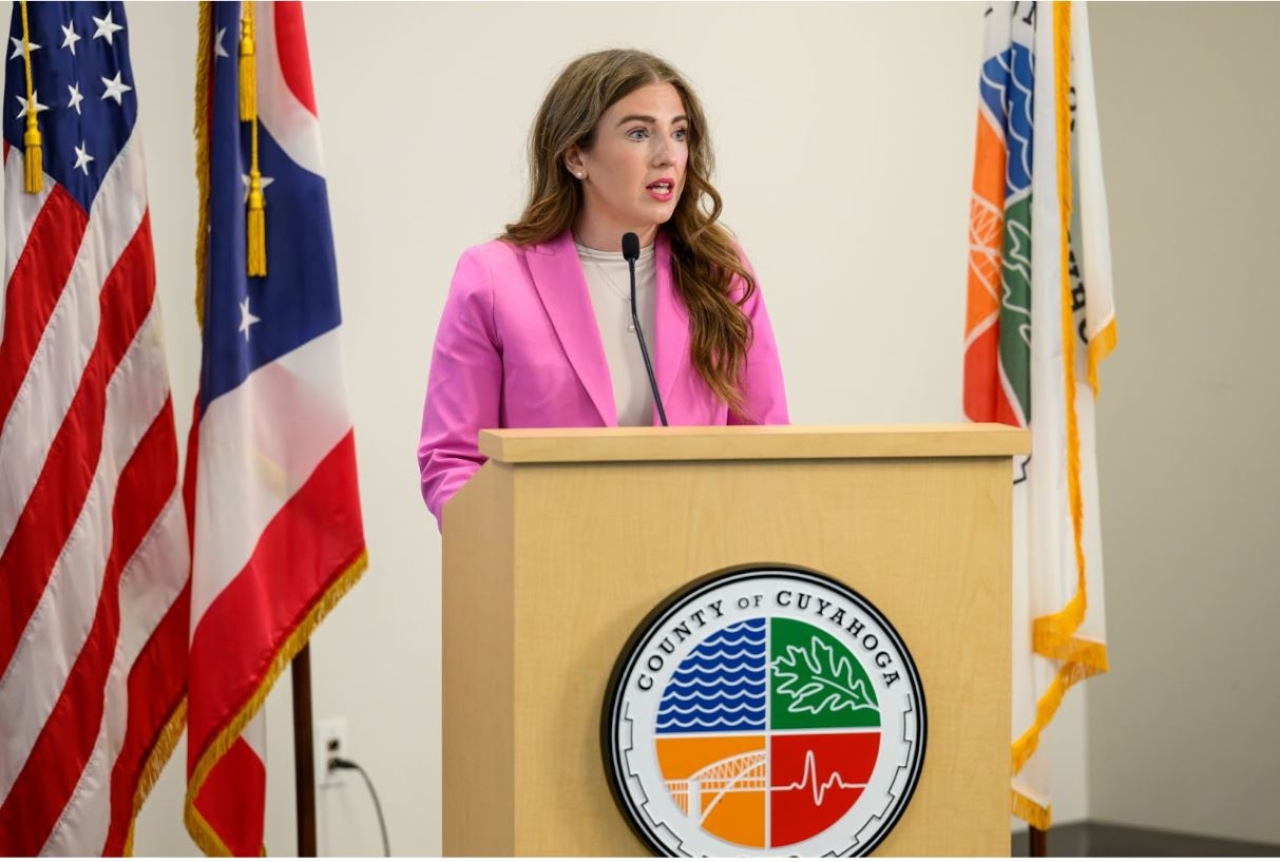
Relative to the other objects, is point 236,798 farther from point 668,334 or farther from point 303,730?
point 668,334

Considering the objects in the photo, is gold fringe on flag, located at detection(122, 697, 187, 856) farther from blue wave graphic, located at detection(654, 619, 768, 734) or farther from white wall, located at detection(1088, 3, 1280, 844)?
white wall, located at detection(1088, 3, 1280, 844)

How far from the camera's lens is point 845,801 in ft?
4.54

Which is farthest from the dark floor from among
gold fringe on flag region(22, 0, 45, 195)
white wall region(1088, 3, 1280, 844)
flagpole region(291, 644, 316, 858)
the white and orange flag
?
gold fringe on flag region(22, 0, 45, 195)

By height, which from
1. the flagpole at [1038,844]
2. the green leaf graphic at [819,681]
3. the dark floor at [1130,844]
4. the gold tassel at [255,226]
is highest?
the gold tassel at [255,226]

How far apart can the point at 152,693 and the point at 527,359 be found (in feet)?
3.71

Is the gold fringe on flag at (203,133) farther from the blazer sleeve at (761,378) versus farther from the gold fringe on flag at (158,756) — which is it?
the blazer sleeve at (761,378)

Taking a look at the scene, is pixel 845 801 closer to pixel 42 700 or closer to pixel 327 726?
pixel 42 700

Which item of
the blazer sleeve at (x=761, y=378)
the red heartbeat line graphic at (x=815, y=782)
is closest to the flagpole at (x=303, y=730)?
the blazer sleeve at (x=761, y=378)

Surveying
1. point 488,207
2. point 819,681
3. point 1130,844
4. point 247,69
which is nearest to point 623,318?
point 819,681

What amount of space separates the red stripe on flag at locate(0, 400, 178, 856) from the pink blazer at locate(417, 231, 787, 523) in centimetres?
84

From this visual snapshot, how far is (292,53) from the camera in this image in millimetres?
2637

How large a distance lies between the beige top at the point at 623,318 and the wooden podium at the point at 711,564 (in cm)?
54

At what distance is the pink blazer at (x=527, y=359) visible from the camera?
199cm

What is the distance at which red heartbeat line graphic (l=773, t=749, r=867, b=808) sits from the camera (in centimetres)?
136
